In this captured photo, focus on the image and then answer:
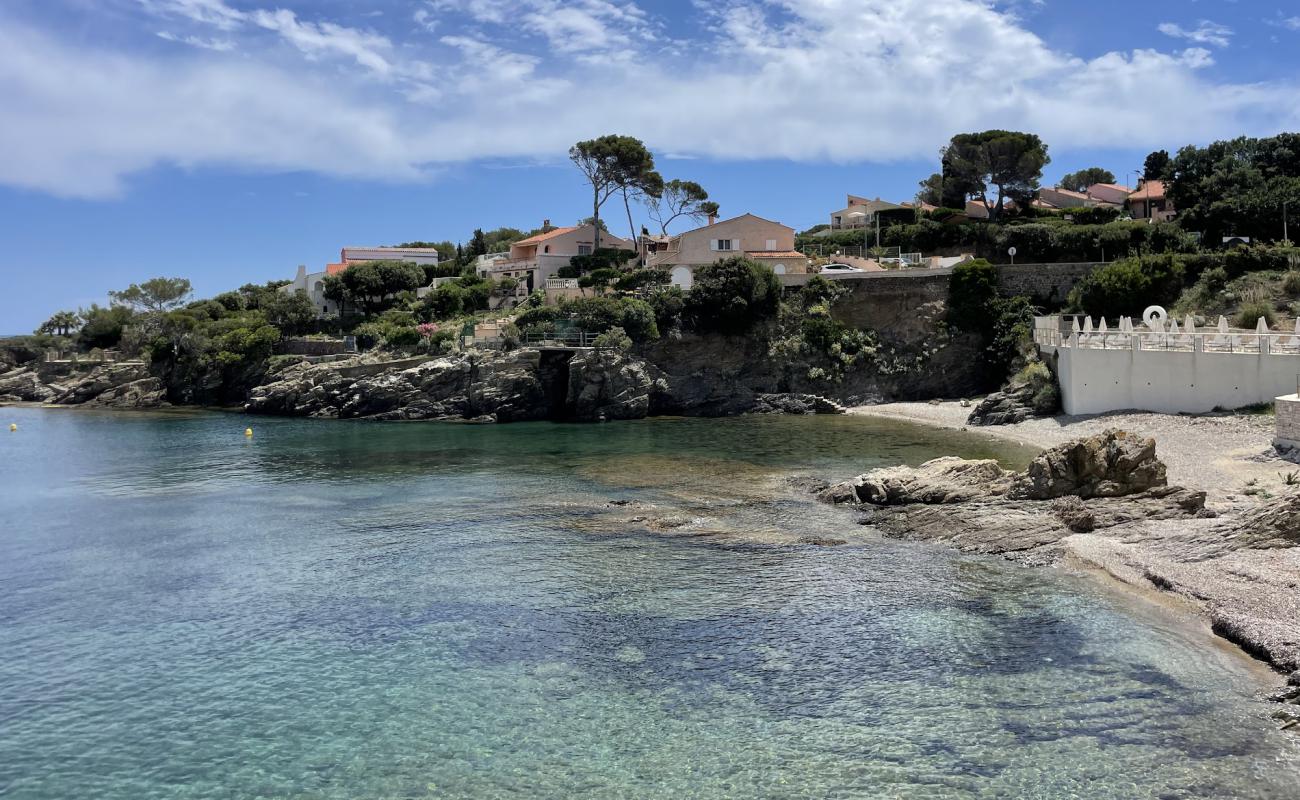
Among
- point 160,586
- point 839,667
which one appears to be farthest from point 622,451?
point 839,667

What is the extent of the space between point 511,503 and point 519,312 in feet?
117

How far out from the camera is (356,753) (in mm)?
12305

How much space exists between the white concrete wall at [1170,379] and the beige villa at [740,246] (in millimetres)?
26745

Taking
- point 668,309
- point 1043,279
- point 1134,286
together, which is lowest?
point 668,309

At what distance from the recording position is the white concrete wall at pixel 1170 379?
33.3m

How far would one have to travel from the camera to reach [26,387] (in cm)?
8150

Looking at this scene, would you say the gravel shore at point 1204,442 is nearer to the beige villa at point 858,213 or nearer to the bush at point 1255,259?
the bush at point 1255,259

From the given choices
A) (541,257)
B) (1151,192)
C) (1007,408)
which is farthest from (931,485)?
(1151,192)

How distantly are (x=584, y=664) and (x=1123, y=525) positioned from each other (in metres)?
14.0

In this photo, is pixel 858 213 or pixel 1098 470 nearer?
pixel 1098 470

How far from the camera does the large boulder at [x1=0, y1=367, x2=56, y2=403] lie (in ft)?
263

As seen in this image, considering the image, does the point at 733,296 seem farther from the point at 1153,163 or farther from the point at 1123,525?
the point at 1153,163

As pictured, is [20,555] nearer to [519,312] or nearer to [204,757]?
[204,757]

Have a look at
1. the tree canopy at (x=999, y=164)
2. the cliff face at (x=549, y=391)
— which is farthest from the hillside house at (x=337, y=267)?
the tree canopy at (x=999, y=164)
